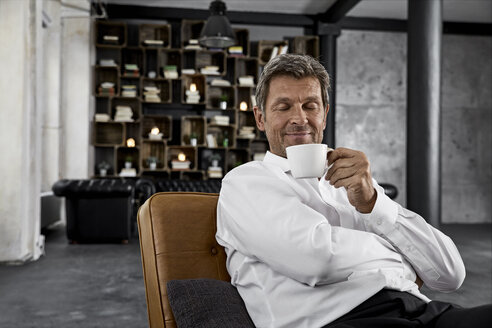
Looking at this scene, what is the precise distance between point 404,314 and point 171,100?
24.1ft

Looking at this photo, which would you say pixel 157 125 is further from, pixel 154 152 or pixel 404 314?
pixel 404 314

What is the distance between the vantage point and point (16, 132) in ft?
15.1

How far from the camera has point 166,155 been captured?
317 inches

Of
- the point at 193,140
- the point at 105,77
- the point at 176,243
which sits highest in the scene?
the point at 105,77

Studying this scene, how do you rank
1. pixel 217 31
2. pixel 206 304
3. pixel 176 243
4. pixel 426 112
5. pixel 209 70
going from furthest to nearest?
pixel 209 70 → pixel 217 31 → pixel 426 112 → pixel 176 243 → pixel 206 304

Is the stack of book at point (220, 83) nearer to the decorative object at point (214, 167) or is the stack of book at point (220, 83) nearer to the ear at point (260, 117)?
the decorative object at point (214, 167)

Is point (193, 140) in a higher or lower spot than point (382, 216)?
higher

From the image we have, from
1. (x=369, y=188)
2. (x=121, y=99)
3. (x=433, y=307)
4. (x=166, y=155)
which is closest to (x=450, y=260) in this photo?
(x=433, y=307)

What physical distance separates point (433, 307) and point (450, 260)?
0.72 feet

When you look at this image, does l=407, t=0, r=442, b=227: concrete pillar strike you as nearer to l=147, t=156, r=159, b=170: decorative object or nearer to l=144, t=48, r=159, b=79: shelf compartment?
l=147, t=156, r=159, b=170: decorative object

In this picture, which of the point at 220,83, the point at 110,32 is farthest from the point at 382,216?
the point at 110,32

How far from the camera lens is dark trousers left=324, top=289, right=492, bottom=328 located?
1.05 meters

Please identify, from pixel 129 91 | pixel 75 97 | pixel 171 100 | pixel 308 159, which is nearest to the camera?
pixel 308 159

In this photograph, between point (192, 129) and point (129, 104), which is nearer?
point (129, 104)
